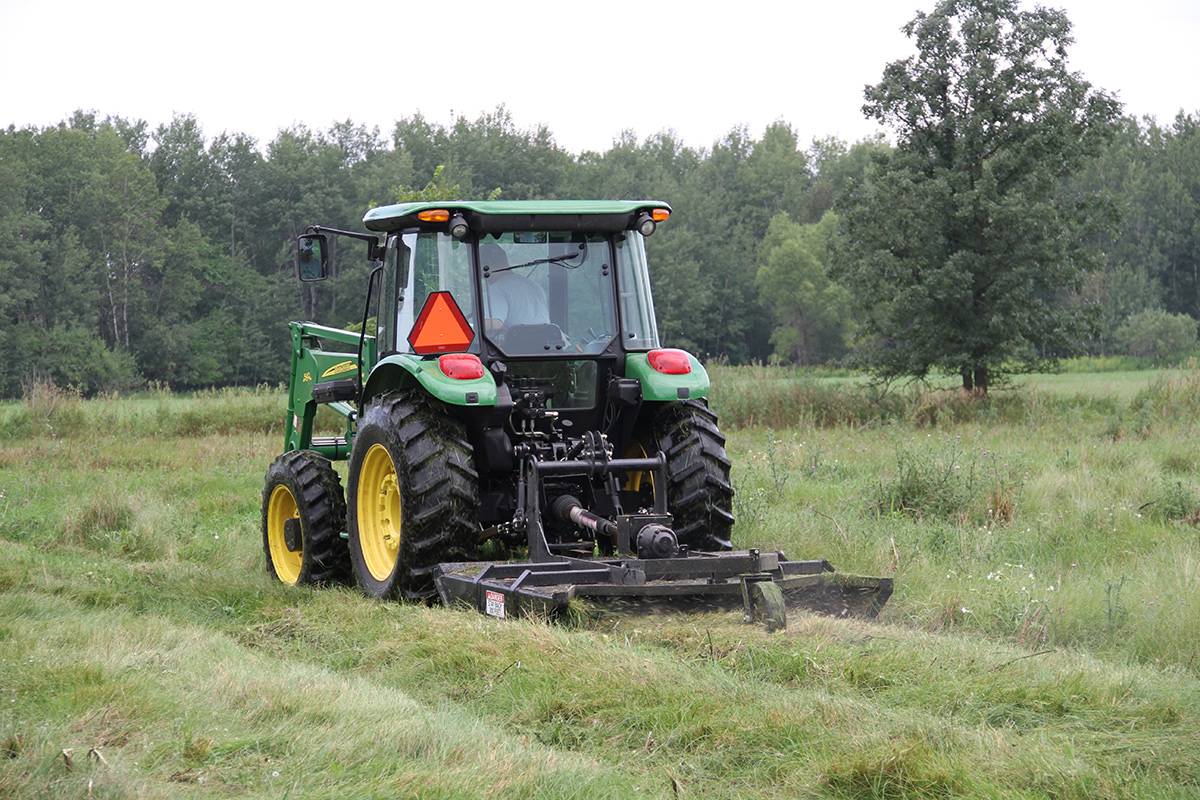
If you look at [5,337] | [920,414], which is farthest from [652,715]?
[5,337]

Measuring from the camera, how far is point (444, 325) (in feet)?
26.8

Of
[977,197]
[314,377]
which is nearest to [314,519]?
[314,377]

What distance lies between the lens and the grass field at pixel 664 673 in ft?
14.6

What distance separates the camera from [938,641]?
20.8 feet

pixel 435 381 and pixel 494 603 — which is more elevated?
pixel 435 381

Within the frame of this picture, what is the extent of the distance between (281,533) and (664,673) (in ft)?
16.8

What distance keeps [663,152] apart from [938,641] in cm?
9489

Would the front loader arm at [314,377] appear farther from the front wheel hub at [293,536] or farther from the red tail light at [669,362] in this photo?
the red tail light at [669,362]

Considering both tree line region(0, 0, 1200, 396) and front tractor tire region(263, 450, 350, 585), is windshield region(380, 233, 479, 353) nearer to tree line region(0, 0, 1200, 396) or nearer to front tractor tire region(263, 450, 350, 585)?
front tractor tire region(263, 450, 350, 585)

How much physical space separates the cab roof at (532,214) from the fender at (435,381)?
859mm

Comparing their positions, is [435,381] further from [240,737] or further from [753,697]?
[240,737]

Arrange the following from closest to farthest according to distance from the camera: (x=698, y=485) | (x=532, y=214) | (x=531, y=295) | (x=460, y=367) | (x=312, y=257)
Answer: (x=460, y=367) → (x=698, y=485) → (x=532, y=214) → (x=531, y=295) → (x=312, y=257)

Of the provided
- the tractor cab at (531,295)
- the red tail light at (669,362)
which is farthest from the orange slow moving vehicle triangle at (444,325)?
the red tail light at (669,362)

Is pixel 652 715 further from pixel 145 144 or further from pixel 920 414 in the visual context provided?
pixel 145 144
